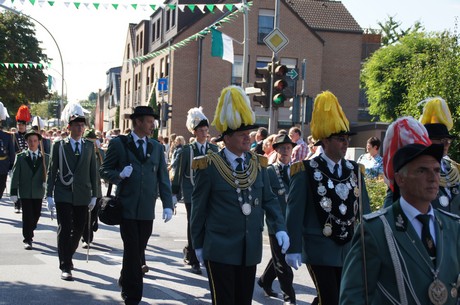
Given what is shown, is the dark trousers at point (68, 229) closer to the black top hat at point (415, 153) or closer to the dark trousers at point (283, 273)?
the dark trousers at point (283, 273)

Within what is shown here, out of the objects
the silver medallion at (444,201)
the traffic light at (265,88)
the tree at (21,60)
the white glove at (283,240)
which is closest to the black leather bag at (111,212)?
the white glove at (283,240)

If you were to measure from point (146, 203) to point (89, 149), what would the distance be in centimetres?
239

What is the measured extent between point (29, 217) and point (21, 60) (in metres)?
47.3

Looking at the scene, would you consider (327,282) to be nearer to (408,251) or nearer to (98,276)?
(408,251)

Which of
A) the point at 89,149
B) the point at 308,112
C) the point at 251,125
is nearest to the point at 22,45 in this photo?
the point at 308,112

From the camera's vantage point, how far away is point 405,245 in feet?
11.0

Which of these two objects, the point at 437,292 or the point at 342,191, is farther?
the point at 342,191

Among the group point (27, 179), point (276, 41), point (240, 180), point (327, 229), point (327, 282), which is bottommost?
point (327, 282)

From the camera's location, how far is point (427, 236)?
3.43 metres

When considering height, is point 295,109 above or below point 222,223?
above

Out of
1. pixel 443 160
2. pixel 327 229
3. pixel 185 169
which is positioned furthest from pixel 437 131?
pixel 185 169

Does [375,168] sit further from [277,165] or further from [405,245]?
[405,245]

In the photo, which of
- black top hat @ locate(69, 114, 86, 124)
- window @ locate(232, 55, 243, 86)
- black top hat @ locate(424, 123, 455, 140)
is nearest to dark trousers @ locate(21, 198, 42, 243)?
black top hat @ locate(69, 114, 86, 124)

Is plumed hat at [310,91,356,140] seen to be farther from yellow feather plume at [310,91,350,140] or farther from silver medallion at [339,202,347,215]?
silver medallion at [339,202,347,215]
